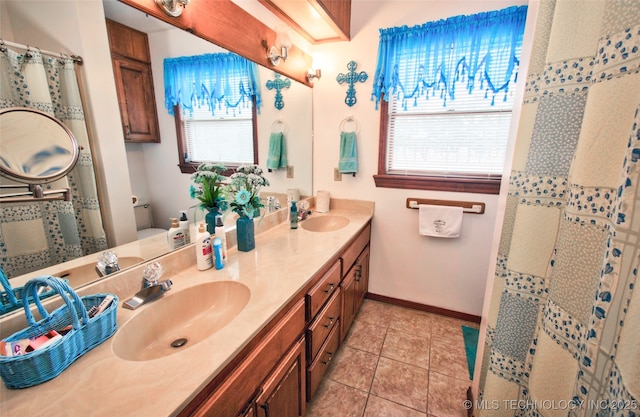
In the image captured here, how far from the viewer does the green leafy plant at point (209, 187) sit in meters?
1.35

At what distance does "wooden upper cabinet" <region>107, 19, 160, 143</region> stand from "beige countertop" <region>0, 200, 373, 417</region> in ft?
1.88

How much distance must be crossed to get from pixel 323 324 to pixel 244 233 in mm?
674

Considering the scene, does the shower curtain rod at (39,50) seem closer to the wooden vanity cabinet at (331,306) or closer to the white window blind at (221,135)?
the white window blind at (221,135)

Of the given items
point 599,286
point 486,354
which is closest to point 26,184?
point 599,286

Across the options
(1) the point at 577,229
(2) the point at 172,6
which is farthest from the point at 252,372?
(2) the point at 172,6

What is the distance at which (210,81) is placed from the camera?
1.45m

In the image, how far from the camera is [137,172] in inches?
44.1

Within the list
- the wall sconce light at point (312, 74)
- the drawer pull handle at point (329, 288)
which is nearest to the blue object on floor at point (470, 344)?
the drawer pull handle at point (329, 288)

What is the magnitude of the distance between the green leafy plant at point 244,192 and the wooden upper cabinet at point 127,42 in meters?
0.66

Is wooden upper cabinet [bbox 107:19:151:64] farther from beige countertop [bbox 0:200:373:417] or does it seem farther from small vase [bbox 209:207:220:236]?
beige countertop [bbox 0:200:373:417]

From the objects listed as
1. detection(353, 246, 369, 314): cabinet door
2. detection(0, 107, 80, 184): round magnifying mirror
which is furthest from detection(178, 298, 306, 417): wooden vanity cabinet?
detection(353, 246, 369, 314): cabinet door

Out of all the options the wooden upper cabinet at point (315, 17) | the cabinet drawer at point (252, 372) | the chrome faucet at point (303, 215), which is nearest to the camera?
the cabinet drawer at point (252, 372)

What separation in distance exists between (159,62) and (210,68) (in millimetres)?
323

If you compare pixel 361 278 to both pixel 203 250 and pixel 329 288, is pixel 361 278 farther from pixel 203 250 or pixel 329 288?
pixel 203 250
